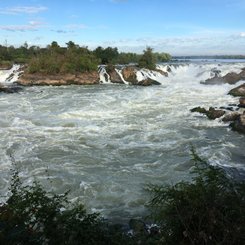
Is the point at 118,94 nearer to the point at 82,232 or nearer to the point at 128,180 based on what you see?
the point at 128,180

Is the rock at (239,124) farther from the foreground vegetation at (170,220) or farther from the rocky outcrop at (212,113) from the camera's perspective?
the foreground vegetation at (170,220)

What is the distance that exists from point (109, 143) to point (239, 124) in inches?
270

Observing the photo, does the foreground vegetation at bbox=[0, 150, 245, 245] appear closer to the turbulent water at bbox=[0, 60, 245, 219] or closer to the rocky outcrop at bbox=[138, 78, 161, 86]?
the turbulent water at bbox=[0, 60, 245, 219]

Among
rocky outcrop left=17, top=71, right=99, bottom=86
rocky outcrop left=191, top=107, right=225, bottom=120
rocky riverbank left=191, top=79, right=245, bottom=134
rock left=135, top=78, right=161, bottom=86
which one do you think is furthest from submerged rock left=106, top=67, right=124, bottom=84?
rocky outcrop left=191, top=107, right=225, bottom=120

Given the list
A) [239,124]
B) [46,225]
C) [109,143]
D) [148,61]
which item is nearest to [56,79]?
[148,61]

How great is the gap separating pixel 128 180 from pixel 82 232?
722 cm

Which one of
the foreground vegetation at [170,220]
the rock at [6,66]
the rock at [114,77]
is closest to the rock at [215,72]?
the rock at [114,77]

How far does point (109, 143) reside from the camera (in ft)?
56.1

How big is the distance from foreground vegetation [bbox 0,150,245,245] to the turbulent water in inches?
76.0

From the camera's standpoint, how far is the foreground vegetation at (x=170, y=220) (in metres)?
4.36

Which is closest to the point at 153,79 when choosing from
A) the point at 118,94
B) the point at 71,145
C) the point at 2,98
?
the point at 118,94

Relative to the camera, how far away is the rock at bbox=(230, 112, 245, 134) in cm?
1936

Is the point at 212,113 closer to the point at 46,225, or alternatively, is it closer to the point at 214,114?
the point at 214,114

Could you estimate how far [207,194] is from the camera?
16.2 ft
